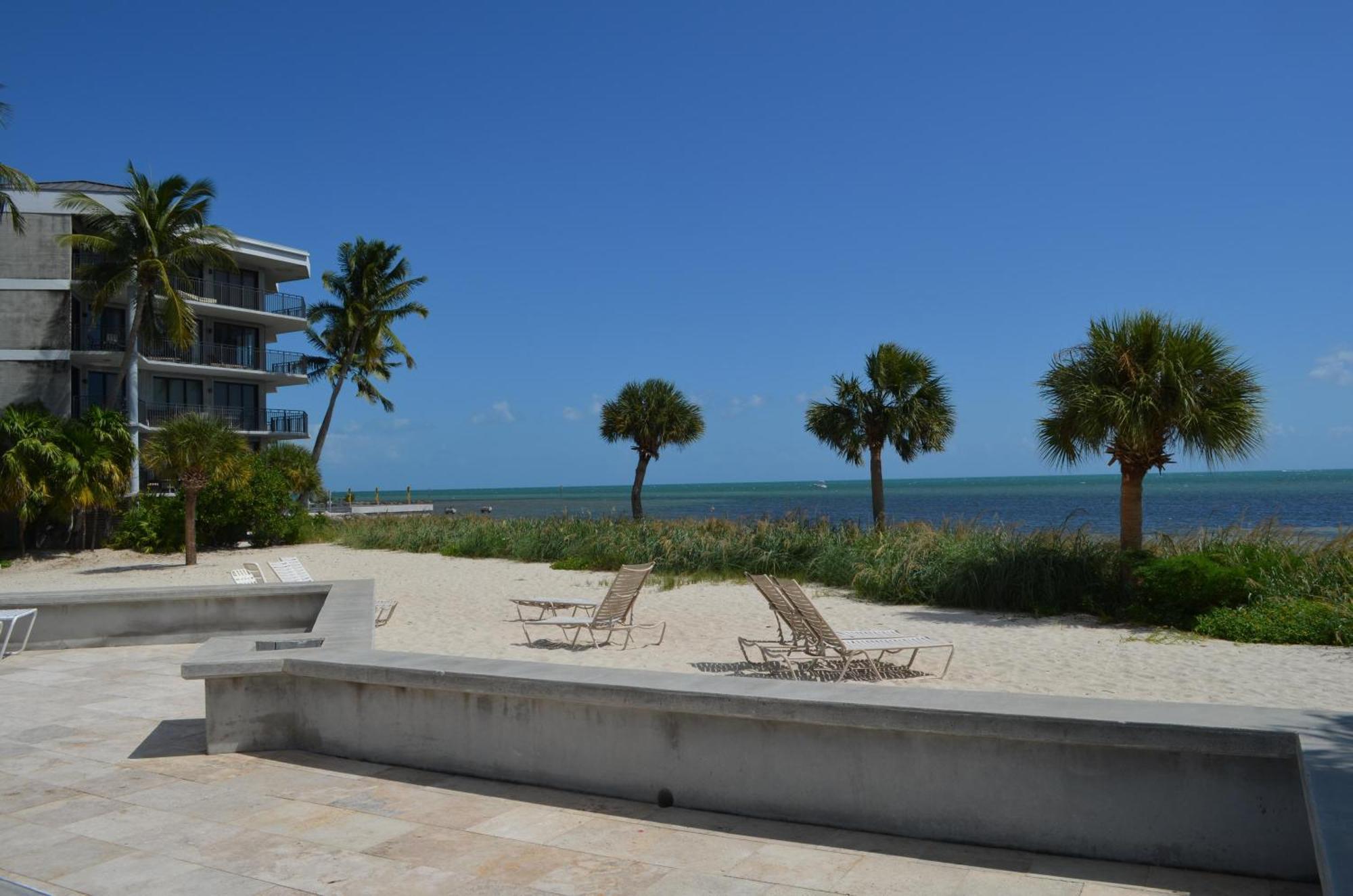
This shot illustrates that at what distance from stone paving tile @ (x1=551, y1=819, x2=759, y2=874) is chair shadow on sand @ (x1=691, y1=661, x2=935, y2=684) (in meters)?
4.83

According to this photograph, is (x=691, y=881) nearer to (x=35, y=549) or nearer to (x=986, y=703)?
(x=986, y=703)

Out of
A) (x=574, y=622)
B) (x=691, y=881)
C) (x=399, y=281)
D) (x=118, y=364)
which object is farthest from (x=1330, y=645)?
(x=399, y=281)

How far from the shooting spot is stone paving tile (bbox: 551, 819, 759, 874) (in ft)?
13.7

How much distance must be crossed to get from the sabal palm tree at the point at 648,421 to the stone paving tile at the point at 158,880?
32966 millimetres

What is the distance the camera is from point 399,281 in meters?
46.1

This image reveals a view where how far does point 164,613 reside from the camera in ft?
34.9

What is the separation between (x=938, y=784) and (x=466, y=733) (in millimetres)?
2610

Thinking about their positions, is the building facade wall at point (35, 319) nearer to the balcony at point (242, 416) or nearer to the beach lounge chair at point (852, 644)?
the balcony at point (242, 416)

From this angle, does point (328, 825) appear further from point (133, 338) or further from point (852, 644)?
point (133, 338)

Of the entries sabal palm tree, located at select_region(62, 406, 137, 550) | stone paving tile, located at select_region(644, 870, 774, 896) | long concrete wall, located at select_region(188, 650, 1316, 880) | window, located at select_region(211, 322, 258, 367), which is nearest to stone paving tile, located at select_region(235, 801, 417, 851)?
long concrete wall, located at select_region(188, 650, 1316, 880)

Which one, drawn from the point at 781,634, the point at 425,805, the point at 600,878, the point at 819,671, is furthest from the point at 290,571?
the point at 600,878

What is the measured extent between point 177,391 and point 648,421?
18913mm

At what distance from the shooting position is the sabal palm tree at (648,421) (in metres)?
37.7

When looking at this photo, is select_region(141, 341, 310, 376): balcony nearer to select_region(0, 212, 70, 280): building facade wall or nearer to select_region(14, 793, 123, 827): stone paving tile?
select_region(0, 212, 70, 280): building facade wall
